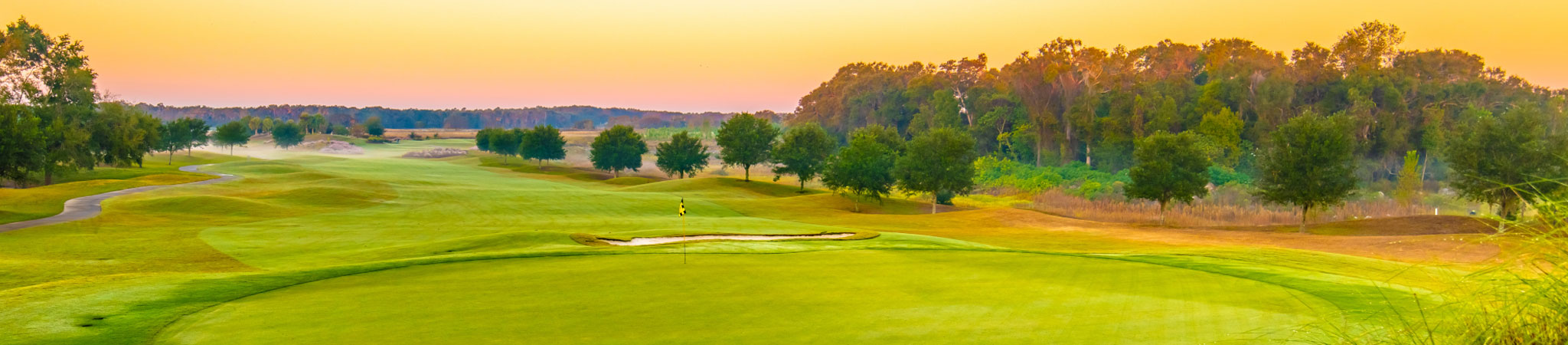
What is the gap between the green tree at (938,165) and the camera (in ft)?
166

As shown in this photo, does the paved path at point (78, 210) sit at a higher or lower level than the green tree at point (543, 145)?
lower

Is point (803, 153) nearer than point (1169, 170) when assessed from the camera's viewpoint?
No

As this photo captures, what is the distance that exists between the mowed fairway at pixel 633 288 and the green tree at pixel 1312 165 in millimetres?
15550

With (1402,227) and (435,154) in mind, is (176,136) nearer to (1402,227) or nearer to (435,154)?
(435,154)

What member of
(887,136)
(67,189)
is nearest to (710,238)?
(67,189)

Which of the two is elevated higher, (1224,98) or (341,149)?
(1224,98)

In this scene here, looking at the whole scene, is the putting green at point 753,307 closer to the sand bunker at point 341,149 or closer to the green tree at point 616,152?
the green tree at point 616,152

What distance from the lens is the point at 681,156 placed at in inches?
3265

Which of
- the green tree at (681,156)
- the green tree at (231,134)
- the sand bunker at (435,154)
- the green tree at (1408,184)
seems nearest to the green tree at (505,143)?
the sand bunker at (435,154)

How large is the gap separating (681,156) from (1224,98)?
55.3 m

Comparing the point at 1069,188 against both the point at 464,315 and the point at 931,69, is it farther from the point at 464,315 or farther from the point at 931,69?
the point at 464,315

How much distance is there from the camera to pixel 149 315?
408 inches

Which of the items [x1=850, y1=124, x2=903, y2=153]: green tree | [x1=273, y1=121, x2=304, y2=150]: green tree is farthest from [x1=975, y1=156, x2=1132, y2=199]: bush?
[x1=273, y1=121, x2=304, y2=150]: green tree

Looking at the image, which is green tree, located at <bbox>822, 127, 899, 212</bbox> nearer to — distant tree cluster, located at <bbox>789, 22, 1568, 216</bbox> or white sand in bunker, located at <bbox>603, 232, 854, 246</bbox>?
distant tree cluster, located at <bbox>789, 22, 1568, 216</bbox>
